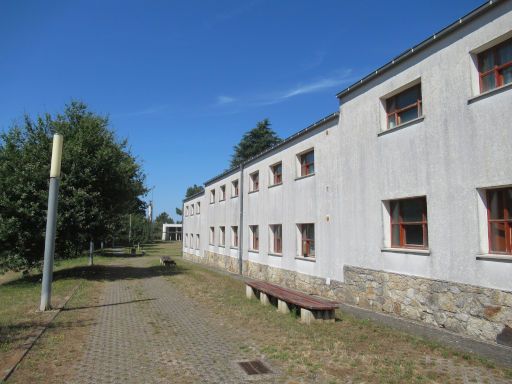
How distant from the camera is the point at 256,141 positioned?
54.5 metres

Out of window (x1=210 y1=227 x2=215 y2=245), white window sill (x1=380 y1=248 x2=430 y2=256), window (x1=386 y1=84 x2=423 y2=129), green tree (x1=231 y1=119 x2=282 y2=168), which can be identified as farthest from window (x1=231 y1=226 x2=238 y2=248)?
green tree (x1=231 y1=119 x2=282 y2=168)

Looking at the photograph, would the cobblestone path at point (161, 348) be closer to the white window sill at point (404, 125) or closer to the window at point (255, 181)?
the white window sill at point (404, 125)

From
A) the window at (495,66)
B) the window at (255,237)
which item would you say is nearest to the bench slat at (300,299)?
the window at (495,66)

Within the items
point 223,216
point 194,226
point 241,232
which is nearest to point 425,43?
point 241,232

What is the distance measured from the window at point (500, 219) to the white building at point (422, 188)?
0.02m

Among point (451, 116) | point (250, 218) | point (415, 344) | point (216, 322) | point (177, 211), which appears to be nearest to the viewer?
point (415, 344)

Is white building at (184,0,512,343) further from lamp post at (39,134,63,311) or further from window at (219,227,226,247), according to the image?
window at (219,227,226,247)

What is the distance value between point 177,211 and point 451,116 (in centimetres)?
14601

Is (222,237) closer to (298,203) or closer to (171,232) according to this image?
(298,203)

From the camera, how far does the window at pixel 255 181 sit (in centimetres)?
2100

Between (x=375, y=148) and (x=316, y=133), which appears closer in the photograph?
(x=375, y=148)

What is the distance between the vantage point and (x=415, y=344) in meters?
7.34

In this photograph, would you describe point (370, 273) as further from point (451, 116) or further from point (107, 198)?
point (107, 198)

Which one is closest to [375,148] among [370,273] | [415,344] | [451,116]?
[451,116]
